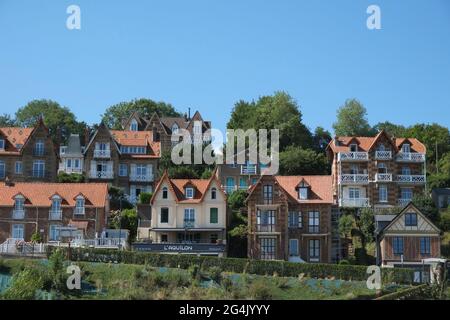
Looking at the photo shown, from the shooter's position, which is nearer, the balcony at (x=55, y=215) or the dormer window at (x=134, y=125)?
the balcony at (x=55, y=215)

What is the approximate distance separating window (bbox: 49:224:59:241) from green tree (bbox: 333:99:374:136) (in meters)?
40.0

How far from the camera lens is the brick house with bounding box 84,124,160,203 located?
77500 mm

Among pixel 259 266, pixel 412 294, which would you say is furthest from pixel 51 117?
pixel 412 294

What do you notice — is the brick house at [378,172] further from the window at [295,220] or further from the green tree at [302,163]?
the window at [295,220]

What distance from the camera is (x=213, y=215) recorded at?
6450 cm

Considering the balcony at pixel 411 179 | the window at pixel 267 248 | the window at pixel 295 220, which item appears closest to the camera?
the window at pixel 267 248

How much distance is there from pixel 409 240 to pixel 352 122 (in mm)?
35632

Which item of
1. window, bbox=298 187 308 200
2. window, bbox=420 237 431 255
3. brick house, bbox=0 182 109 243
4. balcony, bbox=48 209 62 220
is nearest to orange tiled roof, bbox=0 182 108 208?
brick house, bbox=0 182 109 243

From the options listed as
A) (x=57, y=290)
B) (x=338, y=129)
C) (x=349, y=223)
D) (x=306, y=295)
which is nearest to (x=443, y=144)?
(x=338, y=129)

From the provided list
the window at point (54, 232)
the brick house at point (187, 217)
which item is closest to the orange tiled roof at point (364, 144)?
the brick house at point (187, 217)

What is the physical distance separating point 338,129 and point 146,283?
4789cm

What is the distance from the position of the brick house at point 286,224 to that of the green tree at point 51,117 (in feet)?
120

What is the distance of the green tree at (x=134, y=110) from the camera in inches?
4199

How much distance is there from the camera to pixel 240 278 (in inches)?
2126
